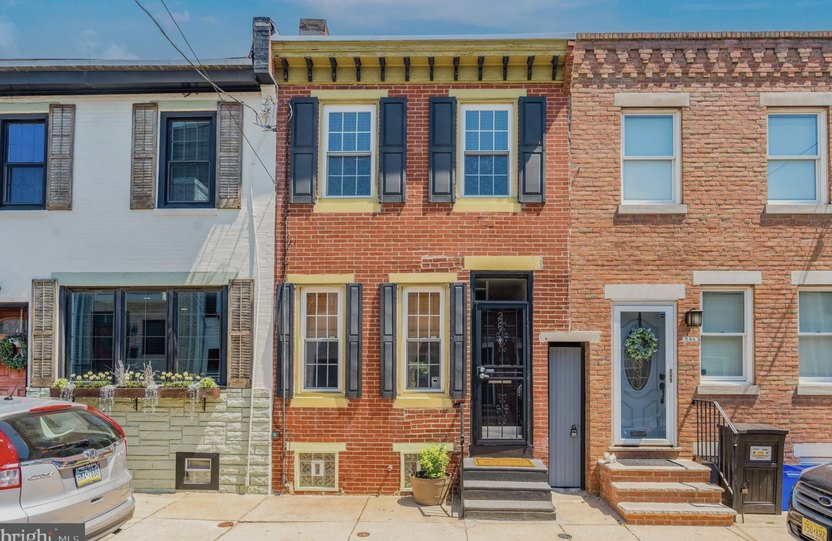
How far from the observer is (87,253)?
29.3 feet

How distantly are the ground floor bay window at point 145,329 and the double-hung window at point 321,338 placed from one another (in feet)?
4.23

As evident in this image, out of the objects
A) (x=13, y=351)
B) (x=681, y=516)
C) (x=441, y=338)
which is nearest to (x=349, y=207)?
(x=441, y=338)

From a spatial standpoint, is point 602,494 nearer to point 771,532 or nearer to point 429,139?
point 771,532

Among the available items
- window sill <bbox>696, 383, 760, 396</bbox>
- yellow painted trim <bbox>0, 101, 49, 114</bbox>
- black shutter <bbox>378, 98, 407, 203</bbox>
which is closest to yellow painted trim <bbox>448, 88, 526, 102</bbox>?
black shutter <bbox>378, 98, 407, 203</bbox>

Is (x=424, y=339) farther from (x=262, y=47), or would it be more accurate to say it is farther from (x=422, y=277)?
(x=262, y=47)

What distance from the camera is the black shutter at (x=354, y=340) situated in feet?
28.4

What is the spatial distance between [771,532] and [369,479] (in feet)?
17.3

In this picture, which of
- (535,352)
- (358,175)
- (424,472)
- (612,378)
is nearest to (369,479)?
(424,472)

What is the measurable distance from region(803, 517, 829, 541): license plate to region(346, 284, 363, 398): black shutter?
220 inches

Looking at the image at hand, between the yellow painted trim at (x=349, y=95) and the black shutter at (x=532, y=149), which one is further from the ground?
the yellow painted trim at (x=349, y=95)

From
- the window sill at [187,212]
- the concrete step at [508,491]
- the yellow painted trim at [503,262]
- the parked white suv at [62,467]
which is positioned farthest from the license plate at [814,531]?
the window sill at [187,212]

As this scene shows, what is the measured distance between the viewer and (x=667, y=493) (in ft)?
25.1

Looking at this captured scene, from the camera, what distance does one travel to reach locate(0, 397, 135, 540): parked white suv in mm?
5082

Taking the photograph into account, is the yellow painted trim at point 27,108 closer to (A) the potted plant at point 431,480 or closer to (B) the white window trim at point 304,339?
(B) the white window trim at point 304,339
